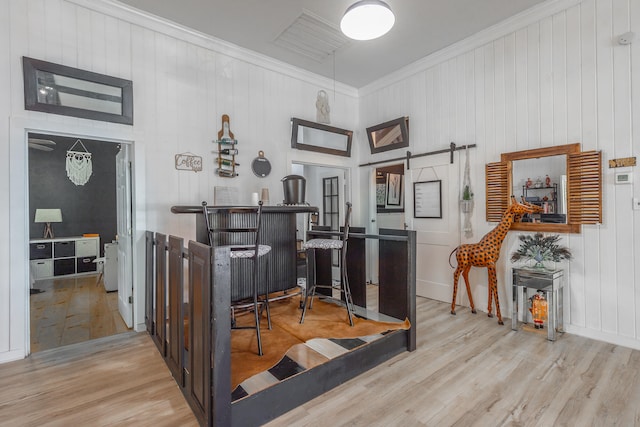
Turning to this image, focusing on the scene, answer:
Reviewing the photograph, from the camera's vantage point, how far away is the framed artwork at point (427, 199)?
412 centimetres

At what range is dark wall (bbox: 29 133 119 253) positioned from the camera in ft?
19.7

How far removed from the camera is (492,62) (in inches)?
139

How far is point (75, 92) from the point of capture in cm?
283

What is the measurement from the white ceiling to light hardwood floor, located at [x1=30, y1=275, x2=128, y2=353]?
10.9 ft

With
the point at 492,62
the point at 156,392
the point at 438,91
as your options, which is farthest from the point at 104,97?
the point at 492,62

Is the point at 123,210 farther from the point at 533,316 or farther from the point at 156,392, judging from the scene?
the point at 533,316

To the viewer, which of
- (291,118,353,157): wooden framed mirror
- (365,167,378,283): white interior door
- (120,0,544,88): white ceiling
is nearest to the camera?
(120,0,544,88): white ceiling

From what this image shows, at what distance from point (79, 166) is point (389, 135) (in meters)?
5.79

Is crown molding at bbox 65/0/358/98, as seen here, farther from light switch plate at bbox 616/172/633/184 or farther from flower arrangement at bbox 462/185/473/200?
light switch plate at bbox 616/172/633/184

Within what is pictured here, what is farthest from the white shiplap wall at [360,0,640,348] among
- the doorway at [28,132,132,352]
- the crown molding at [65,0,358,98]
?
the doorway at [28,132,132,352]

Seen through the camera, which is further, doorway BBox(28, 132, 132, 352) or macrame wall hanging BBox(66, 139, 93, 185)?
macrame wall hanging BBox(66, 139, 93, 185)

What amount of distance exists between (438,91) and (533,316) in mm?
2907

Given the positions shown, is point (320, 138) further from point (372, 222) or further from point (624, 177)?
point (624, 177)

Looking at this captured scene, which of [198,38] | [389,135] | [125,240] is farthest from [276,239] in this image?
[389,135]
